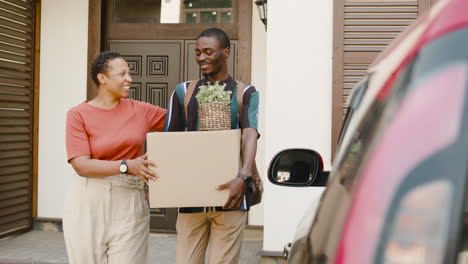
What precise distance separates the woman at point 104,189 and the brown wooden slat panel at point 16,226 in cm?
374

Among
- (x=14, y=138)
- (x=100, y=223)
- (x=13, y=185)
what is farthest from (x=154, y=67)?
(x=100, y=223)

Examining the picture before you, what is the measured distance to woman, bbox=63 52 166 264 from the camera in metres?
3.15

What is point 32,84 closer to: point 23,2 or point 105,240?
point 23,2

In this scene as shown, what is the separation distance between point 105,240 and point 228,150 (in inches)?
35.9

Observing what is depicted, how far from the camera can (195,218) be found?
3240 mm

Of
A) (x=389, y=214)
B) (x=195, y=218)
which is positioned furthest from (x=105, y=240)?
(x=389, y=214)

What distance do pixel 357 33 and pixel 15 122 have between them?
153 inches

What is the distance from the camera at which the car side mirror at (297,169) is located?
226 cm

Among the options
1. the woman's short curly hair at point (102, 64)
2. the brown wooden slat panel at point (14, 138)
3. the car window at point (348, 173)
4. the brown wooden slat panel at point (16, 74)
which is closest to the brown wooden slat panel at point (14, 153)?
the brown wooden slat panel at point (14, 138)

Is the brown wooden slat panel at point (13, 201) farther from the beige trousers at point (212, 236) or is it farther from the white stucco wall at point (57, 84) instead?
the beige trousers at point (212, 236)

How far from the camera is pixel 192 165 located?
282 cm

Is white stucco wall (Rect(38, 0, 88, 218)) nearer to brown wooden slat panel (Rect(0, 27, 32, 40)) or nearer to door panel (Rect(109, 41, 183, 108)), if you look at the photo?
brown wooden slat panel (Rect(0, 27, 32, 40))

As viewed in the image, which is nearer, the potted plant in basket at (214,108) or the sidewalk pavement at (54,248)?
the potted plant in basket at (214,108)

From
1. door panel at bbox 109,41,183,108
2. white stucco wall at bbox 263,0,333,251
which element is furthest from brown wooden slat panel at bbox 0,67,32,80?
white stucco wall at bbox 263,0,333,251
